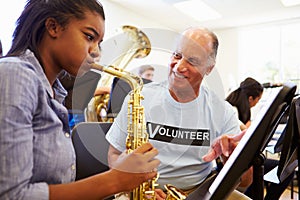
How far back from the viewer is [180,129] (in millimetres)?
1140

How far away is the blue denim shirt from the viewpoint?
509 millimetres

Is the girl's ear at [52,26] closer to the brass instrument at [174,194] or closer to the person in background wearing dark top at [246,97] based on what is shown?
the brass instrument at [174,194]

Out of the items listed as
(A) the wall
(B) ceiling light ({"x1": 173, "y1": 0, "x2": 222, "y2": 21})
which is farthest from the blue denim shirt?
(B) ceiling light ({"x1": 173, "y1": 0, "x2": 222, "y2": 21})

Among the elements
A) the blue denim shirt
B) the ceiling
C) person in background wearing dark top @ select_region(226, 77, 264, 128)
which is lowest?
person in background wearing dark top @ select_region(226, 77, 264, 128)

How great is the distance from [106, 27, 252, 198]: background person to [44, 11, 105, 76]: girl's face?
0.45 metres

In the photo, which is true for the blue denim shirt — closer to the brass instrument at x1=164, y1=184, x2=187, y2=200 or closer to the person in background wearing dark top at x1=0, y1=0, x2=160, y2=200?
the person in background wearing dark top at x1=0, y1=0, x2=160, y2=200

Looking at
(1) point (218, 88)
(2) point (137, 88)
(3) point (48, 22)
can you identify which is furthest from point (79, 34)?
(1) point (218, 88)

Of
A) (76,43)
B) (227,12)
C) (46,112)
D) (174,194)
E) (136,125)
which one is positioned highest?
(227,12)

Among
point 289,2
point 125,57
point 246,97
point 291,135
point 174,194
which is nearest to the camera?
point 291,135

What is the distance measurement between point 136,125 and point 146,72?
0.76 feet

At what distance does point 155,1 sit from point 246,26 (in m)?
1.99

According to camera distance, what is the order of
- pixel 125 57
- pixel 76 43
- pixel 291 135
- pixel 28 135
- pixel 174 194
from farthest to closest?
pixel 125 57 < pixel 174 194 < pixel 291 135 < pixel 76 43 < pixel 28 135

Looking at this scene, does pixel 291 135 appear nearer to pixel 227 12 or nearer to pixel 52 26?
pixel 52 26

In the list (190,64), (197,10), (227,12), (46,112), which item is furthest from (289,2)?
(46,112)
